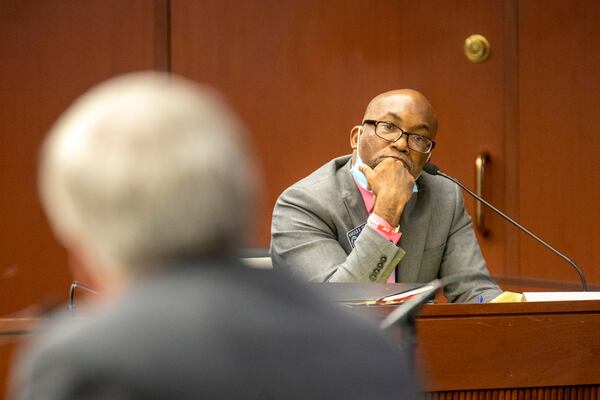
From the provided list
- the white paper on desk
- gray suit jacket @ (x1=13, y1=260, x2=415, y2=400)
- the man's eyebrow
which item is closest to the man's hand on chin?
the man's eyebrow

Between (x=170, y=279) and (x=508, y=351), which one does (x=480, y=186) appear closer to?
(x=508, y=351)

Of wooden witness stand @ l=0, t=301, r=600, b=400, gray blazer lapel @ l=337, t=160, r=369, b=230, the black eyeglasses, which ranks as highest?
the black eyeglasses

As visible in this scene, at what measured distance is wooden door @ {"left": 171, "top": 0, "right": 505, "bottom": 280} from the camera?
4.75m

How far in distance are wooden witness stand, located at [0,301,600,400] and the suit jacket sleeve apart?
61 centimetres

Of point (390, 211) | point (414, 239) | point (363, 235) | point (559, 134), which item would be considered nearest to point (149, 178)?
point (363, 235)

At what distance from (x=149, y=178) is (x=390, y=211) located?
2.18 meters

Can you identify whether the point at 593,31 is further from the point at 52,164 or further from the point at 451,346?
the point at 52,164

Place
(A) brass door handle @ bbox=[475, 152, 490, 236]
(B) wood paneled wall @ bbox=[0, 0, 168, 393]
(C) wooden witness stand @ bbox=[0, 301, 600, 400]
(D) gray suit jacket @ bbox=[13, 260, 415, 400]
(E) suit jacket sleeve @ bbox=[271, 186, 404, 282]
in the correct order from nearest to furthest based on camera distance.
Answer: (D) gray suit jacket @ bbox=[13, 260, 415, 400], (C) wooden witness stand @ bbox=[0, 301, 600, 400], (E) suit jacket sleeve @ bbox=[271, 186, 404, 282], (B) wood paneled wall @ bbox=[0, 0, 168, 393], (A) brass door handle @ bbox=[475, 152, 490, 236]

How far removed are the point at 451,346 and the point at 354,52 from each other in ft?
8.46

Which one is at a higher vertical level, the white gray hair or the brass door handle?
the white gray hair

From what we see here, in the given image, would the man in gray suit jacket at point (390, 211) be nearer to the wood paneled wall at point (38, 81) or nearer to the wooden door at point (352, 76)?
the wooden door at point (352, 76)

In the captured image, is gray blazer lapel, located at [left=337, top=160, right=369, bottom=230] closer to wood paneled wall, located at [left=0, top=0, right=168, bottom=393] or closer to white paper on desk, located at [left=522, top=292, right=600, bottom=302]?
white paper on desk, located at [left=522, top=292, right=600, bottom=302]

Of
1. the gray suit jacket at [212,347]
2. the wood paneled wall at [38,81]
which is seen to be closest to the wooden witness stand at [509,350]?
the gray suit jacket at [212,347]

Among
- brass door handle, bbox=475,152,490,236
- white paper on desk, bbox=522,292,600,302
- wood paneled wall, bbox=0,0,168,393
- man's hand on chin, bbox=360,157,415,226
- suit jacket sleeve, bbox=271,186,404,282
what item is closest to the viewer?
white paper on desk, bbox=522,292,600,302
